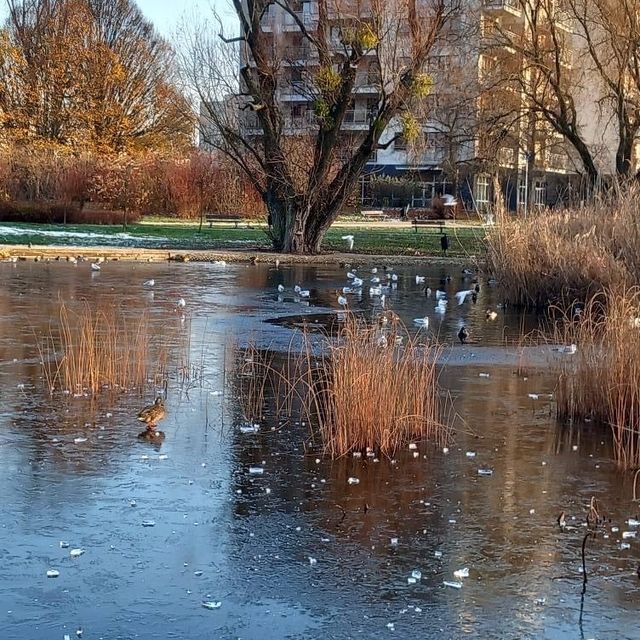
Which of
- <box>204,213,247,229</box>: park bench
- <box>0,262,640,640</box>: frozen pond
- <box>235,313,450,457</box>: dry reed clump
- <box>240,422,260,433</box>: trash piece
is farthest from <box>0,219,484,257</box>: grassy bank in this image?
<box>0,262,640,640</box>: frozen pond

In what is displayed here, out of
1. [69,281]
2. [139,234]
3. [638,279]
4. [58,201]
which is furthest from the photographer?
[58,201]

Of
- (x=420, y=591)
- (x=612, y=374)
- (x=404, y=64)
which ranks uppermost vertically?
(x=404, y=64)

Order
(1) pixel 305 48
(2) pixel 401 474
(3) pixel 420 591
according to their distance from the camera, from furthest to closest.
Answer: (1) pixel 305 48
(2) pixel 401 474
(3) pixel 420 591

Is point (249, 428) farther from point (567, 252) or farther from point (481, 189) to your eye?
point (481, 189)

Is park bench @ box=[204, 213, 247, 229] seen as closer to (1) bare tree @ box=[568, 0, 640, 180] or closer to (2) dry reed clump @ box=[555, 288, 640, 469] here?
(1) bare tree @ box=[568, 0, 640, 180]

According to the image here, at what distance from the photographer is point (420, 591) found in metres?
5.38

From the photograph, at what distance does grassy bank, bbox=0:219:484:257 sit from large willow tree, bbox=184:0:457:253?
249 cm

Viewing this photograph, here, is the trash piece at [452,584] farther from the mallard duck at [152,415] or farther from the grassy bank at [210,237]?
the grassy bank at [210,237]

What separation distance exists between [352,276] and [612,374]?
47.0ft

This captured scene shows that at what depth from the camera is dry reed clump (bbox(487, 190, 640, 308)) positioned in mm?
17000

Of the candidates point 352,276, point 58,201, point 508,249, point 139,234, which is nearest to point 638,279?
point 508,249

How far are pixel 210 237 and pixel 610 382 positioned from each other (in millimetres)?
28526

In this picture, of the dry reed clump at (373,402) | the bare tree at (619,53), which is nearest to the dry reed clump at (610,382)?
the dry reed clump at (373,402)

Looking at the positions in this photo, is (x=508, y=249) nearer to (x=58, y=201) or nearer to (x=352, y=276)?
(x=352, y=276)
